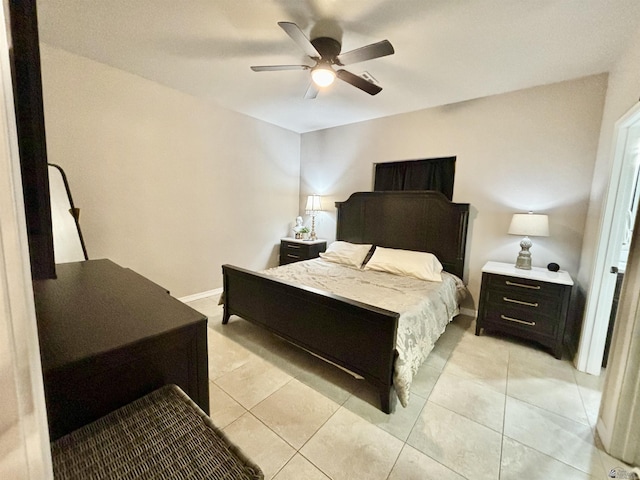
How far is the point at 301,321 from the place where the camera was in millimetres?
2111

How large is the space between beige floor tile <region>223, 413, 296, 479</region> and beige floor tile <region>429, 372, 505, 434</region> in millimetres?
1053

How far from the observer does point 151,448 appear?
0.71 m

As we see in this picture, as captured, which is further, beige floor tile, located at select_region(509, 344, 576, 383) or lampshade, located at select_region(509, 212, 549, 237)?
lampshade, located at select_region(509, 212, 549, 237)

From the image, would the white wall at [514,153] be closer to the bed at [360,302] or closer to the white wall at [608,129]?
the white wall at [608,129]

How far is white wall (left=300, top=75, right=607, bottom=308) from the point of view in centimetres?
247

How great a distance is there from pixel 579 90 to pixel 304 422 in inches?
143

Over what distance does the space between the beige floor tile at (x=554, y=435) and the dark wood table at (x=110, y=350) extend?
1806mm

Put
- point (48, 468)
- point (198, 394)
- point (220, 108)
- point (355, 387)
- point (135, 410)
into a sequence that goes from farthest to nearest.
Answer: point (220, 108) < point (355, 387) < point (198, 394) < point (135, 410) < point (48, 468)

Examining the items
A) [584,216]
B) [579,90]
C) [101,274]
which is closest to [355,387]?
[101,274]

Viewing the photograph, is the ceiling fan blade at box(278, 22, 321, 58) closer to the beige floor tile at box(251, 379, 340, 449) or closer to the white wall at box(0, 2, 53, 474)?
the white wall at box(0, 2, 53, 474)

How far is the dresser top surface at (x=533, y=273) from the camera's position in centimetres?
229

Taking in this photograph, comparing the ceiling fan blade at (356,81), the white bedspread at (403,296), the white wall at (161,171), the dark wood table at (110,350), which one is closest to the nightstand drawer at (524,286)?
the white bedspread at (403,296)

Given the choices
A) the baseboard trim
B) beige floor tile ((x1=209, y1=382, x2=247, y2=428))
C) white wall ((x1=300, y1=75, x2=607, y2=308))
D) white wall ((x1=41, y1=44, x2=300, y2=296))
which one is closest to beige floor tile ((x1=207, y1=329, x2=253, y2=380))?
beige floor tile ((x1=209, y1=382, x2=247, y2=428))

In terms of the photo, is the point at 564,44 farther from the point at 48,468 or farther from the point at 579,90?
the point at 48,468
